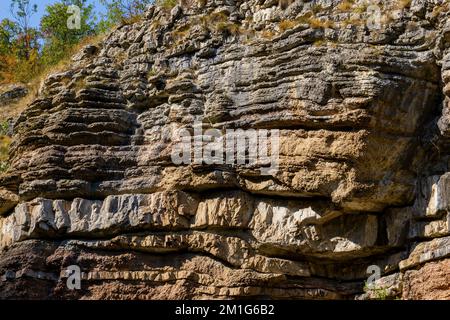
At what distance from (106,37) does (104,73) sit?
4.65ft

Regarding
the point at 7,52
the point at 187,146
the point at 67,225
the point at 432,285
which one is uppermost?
the point at 7,52

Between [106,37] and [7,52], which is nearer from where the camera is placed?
[106,37]

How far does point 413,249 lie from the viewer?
17766 millimetres

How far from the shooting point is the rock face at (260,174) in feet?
57.5

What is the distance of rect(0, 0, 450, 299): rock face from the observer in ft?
57.5

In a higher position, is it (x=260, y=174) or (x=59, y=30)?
(x=59, y=30)

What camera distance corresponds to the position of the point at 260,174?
18.0 m

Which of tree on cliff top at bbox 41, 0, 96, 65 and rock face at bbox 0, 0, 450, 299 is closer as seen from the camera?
rock face at bbox 0, 0, 450, 299

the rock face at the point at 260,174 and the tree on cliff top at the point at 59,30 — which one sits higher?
the tree on cliff top at the point at 59,30

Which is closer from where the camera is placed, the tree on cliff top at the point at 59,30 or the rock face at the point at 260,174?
the rock face at the point at 260,174

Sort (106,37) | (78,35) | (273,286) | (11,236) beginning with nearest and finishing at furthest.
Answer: (273,286) < (11,236) < (106,37) < (78,35)

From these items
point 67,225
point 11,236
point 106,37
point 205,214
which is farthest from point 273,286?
point 106,37

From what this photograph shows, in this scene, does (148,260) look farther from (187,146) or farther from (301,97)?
(301,97)

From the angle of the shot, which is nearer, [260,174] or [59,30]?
[260,174]
